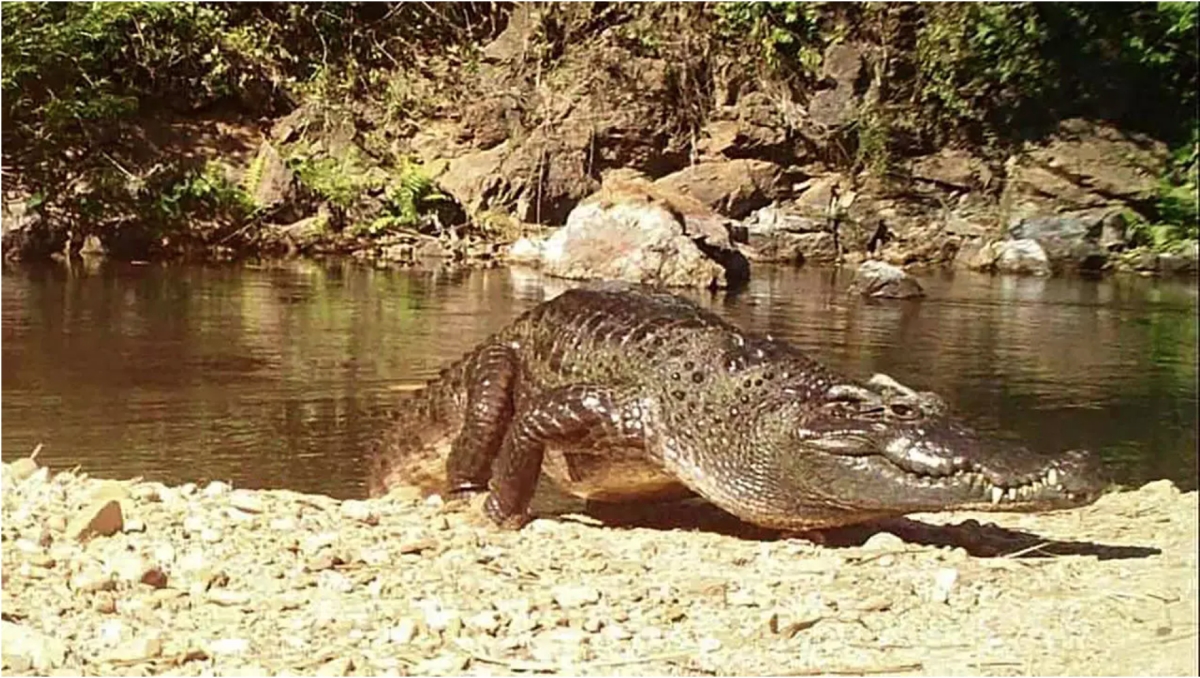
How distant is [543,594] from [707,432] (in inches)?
31.2

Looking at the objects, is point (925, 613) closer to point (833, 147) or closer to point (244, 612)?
point (244, 612)

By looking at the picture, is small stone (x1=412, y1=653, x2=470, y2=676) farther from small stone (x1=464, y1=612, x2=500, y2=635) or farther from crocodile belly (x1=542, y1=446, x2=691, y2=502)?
crocodile belly (x1=542, y1=446, x2=691, y2=502)

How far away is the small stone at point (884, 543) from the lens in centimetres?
353

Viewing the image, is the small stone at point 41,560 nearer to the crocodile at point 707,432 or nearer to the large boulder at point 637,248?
the crocodile at point 707,432

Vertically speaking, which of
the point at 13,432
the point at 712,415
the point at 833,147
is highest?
the point at 833,147

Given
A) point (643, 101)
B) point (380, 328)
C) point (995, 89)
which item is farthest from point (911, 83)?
point (380, 328)

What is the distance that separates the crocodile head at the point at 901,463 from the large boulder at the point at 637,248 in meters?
7.09

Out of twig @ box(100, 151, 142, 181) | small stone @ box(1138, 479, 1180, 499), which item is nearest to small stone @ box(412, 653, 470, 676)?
small stone @ box(1138, 479, 1180, 499)

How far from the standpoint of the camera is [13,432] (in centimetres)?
545

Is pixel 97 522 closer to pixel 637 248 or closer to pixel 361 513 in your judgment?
pixel 361 513

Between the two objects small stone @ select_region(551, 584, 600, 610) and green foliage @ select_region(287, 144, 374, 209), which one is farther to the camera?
green foliage @ select_region(287, 144, 374, 209)

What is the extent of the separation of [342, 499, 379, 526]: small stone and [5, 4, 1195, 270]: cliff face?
8.66 metres

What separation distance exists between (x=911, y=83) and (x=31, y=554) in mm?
14569

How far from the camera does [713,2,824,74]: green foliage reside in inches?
641
